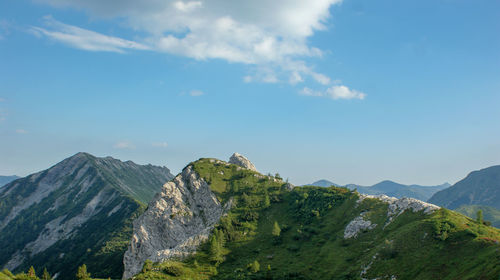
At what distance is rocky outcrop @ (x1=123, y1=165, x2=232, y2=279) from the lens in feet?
522

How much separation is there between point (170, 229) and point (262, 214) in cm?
5500

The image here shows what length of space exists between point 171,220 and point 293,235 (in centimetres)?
7654

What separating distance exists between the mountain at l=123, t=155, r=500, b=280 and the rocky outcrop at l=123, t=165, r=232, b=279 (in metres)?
0.56

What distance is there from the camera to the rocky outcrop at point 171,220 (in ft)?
522

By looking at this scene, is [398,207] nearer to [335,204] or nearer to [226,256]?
[335,204]

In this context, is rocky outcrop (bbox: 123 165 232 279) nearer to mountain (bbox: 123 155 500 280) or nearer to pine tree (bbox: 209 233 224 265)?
mountain (bbox: 123 155 500 280)

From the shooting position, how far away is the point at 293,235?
401ft

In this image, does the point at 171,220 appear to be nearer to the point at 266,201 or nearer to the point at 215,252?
the point at 266,201

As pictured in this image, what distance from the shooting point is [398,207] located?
103 metres

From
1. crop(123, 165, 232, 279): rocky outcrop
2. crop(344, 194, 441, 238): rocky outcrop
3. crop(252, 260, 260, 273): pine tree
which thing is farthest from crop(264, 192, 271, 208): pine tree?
crop(252, 260, 260, 273): pine tree

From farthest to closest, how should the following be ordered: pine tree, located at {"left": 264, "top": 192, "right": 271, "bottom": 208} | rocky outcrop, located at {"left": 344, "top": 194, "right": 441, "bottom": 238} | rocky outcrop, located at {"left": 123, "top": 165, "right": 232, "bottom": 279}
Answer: rocky outcrop, located at {"left": 123, "top": 165, "right": 232, "bottom": 279}
pine tree, located at {"left": 264, "top": 192, "right": 271, "bottom": 208}
rocky outcrop, located at {"left": 344, "top": 194, "right": 441, "bottom": 238}

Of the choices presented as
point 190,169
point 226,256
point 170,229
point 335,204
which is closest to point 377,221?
point 335,204

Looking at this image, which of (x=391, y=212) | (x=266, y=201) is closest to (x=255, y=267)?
(x=391, y=212)

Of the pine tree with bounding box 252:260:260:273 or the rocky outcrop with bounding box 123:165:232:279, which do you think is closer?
the pine tree with bounding box 252:260:260:273
